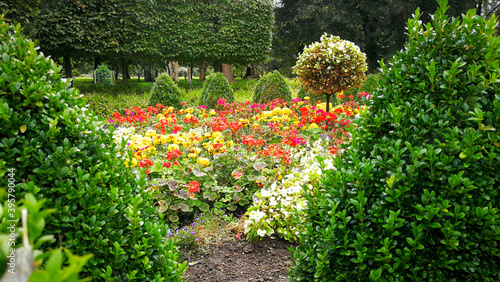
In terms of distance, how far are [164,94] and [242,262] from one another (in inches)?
299

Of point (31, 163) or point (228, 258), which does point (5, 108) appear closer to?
point (31, 163)

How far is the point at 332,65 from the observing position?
8062mm

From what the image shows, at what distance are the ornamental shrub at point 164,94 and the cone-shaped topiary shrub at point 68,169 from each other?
26.6ft

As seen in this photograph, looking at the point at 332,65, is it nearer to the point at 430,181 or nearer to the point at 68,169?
the point at 430,181

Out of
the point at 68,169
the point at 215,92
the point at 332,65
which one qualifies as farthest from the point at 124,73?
the point at 68,169

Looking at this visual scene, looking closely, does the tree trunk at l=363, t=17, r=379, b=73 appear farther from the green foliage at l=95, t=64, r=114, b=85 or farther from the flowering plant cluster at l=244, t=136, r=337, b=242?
the flowering plant cluster at l=244, t=136, r=337, b=242

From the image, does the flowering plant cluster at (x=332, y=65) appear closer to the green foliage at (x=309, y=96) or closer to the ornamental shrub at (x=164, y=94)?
the green foliage at (x=309, y=96)

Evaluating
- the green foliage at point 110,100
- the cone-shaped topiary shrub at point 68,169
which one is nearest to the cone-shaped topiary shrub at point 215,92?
the green foliage at point 110,100

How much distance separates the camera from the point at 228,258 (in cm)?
322

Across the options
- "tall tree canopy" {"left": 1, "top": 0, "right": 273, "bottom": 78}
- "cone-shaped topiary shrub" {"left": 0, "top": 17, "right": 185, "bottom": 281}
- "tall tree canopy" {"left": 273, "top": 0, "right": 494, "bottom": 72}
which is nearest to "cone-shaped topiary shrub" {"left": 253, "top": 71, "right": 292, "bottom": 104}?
"tall tree canopy" {"left": 1, "top": 0, "right": 273, "bottom": 78}

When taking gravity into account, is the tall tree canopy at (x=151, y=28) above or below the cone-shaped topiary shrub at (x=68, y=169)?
above

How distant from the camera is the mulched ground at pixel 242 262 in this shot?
9.58 ft

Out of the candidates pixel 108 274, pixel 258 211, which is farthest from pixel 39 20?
pixel 108 274

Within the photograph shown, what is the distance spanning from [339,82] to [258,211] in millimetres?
5639
